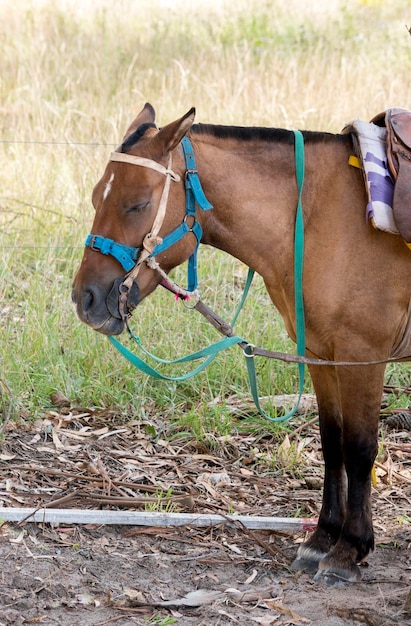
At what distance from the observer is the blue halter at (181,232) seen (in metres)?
3.02

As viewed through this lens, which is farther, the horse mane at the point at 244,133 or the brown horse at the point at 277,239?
the horse mane at the point at 244,133

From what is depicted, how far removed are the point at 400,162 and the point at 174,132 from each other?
857 millimetres

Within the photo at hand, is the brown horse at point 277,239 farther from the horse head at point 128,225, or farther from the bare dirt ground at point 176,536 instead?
the bare dirt ground at point 176,536

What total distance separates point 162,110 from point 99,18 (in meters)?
4.31

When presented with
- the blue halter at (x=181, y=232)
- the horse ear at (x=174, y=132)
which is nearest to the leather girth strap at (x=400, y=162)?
the blue halter at (x=181, y=232)

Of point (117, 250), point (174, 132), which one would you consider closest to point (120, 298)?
point (117, 250)

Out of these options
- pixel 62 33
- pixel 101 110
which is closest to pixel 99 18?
pixel 62 33

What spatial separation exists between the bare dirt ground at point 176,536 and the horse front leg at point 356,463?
0.32ft

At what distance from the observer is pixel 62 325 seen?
209 inches

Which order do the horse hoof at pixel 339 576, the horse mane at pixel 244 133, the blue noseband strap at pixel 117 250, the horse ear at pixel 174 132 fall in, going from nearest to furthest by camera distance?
the horse ear at pixel 174 132 < the blue noseband strap at pixel 117 250 < the horse mane at pixel 244 133 < the horse hoof at pixel 339 576

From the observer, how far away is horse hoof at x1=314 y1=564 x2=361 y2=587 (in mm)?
3430

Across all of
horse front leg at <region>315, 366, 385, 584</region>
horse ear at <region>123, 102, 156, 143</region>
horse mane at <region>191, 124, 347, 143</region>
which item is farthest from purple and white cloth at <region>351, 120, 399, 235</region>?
horse ear at <region>123, 102, 156, 143</region>

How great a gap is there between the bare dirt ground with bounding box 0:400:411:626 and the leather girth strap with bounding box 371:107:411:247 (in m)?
1.41

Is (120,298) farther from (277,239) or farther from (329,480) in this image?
(329,480)
